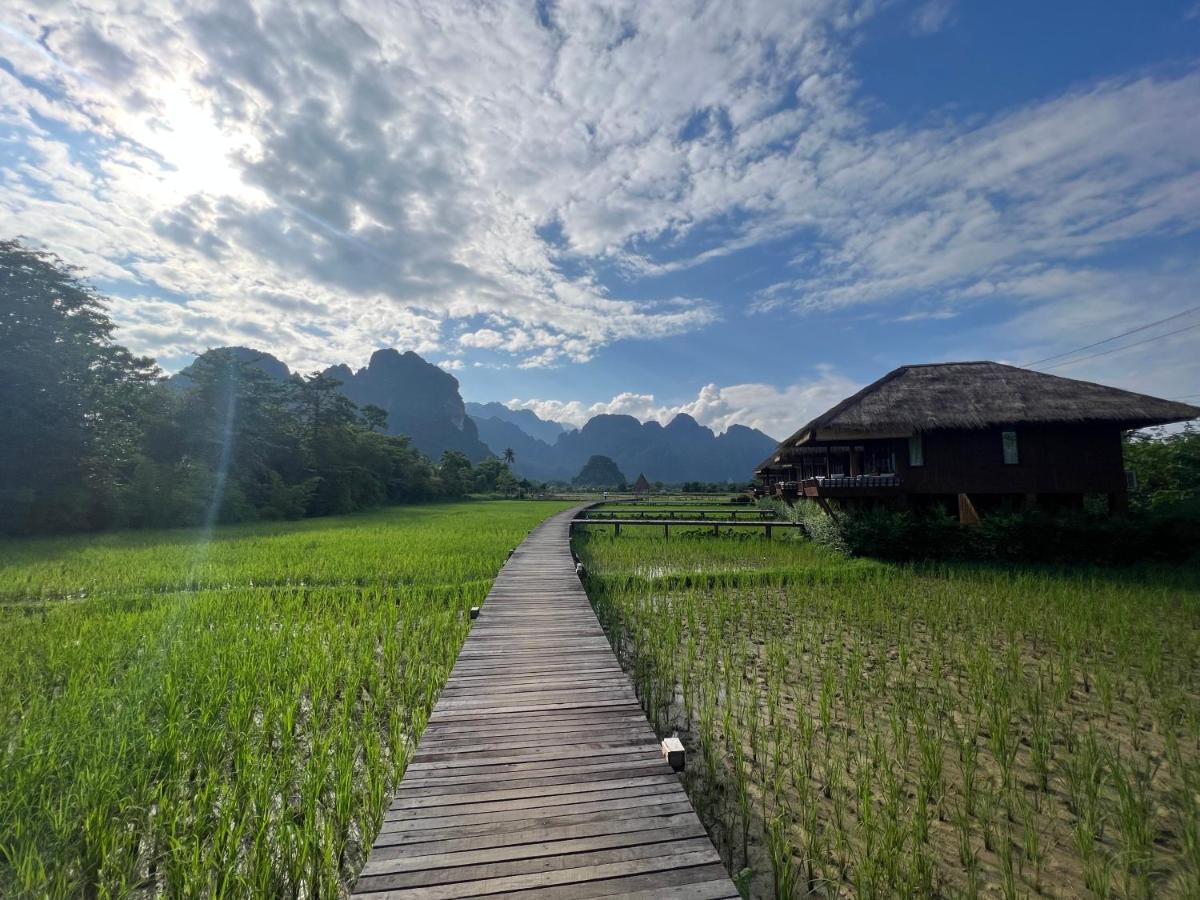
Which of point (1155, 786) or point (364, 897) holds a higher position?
point (364, 897)

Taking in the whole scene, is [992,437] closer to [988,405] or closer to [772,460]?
[988,405]

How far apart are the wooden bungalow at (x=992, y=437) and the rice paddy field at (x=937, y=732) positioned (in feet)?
18.5

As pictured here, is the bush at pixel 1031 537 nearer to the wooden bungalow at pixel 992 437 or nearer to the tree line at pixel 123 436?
the wooden bungalow at pixel 992 437

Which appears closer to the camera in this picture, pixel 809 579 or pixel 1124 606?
pixel 1124 606

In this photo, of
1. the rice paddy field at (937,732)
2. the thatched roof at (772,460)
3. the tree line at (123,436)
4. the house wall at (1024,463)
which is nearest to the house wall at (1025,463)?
the house wall at (1024,463)

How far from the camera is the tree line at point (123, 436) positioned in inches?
669

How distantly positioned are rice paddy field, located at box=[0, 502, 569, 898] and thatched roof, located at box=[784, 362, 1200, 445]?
11.5m

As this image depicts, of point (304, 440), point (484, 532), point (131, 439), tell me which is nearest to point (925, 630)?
point (484, 532)

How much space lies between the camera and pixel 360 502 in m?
33.5

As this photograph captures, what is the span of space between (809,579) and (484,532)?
424 inches

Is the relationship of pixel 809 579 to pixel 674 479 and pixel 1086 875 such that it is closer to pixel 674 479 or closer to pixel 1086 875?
pixel 1086 875

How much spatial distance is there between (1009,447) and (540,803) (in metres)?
16.3

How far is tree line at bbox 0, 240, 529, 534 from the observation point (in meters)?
17.0

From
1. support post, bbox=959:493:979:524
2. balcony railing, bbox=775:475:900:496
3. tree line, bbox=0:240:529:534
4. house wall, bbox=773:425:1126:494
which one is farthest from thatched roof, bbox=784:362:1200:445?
tree line, bbox=0:240:529:534
